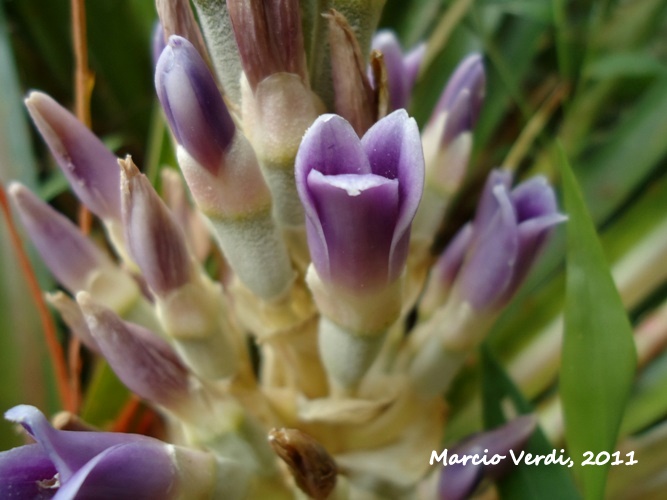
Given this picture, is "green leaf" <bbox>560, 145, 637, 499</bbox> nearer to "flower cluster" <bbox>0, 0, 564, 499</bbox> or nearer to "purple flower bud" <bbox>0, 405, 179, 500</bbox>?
"flower cluster" <bbox>0, 0, 564, 499</bbox>

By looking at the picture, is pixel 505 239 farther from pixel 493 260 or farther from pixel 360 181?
pixel 360 181

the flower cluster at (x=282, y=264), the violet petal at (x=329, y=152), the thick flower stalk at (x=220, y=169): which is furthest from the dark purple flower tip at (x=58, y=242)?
the violet petal at (x=329, y=152)

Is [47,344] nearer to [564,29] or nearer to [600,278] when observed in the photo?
[600,278]

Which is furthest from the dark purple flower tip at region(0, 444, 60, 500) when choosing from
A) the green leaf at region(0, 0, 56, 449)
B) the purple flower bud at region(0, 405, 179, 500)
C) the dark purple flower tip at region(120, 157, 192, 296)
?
the green leaf at region(0, 0, 56, 449)

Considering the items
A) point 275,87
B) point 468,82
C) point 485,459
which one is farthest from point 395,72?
point 485,459

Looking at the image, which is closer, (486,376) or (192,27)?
(192,27)

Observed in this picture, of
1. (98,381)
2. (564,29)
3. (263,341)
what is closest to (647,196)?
(564,29)
